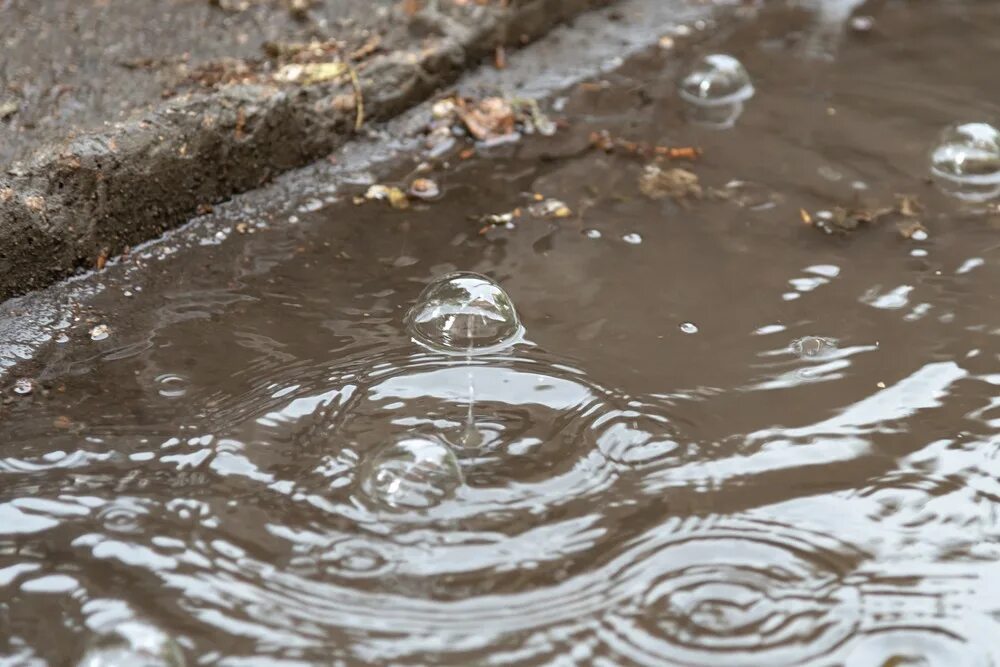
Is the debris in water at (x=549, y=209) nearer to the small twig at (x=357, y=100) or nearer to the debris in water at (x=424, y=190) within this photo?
the debris in water at (x=424, y=190)

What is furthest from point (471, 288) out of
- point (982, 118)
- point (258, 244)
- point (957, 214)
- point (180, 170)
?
point (982, 118)

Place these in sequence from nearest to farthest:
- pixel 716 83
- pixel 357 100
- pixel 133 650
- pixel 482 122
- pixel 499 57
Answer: pixel 133 650
pixel 357 100
pixel 482 122
pixel 716 83
pixel 499 57

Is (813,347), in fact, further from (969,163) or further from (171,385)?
(171,385)

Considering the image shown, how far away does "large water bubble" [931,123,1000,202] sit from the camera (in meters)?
4.11

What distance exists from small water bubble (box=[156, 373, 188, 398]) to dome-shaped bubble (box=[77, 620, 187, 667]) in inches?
→ 34.4

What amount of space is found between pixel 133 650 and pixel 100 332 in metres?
1.31

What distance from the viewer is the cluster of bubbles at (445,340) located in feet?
8.79

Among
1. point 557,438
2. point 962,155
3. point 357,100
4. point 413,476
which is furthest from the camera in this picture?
point 357,100

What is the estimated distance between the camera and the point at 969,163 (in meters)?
4.12

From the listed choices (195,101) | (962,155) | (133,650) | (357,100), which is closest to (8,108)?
(195,101)

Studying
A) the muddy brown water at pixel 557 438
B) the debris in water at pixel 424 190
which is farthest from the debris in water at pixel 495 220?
the debris in water at pixel 424 190

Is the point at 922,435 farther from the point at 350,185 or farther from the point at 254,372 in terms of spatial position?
the point at 350,185

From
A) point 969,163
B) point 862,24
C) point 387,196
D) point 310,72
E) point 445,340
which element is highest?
point 862,24

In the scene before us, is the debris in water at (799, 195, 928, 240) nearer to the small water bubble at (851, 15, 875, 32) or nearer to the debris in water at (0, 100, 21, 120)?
the small water bubble at (851, 15, 875, 32)
